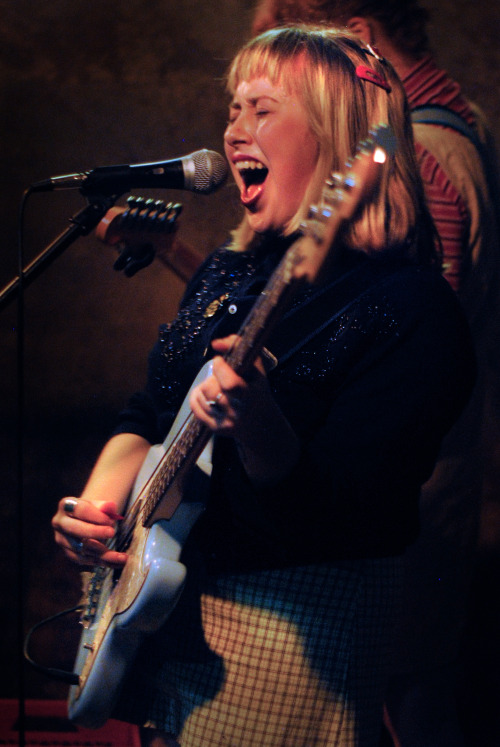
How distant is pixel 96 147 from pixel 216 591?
1.63m

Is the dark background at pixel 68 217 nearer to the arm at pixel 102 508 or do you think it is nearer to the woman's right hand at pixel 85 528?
the arm at pixel 102 508

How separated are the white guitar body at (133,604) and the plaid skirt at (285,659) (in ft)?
0.27

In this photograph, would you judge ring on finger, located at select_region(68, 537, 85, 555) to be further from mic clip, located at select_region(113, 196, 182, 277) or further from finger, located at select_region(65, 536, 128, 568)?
mic clip, located at select_region(113, 196, 182, 277)

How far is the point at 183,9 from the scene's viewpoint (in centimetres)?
218

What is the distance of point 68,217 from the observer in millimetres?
2238

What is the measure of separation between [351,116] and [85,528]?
0.75 meters

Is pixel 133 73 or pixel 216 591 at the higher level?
pixel 133 73

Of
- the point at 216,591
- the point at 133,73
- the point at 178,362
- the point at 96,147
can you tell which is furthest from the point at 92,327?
the point at 216,591

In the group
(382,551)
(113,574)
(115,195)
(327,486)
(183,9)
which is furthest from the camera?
(183,9)

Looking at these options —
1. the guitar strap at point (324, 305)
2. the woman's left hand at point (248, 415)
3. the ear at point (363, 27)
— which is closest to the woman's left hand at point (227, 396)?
the woman's left hand at point (248, 415)

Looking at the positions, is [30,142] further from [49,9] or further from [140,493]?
[140,493]

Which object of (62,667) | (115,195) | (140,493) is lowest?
(62,667)

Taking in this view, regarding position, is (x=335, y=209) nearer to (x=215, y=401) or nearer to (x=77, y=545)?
(x=215, y=401)

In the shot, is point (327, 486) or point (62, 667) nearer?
point (327, 486)
